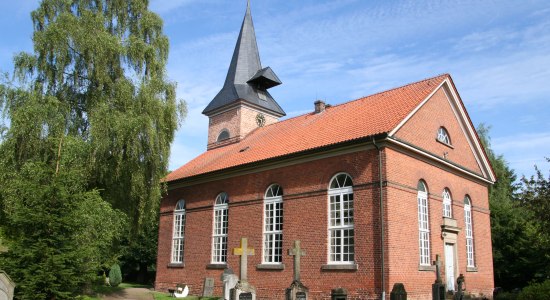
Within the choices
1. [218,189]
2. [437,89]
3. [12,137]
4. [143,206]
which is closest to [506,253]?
[437,89]

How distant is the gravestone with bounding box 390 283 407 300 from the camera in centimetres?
1434

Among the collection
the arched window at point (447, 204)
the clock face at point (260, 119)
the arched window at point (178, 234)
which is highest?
the clock face at point (260, 119)

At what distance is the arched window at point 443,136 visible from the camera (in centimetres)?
1937

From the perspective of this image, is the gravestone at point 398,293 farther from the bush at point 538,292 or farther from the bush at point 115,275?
the bush at point 115,275

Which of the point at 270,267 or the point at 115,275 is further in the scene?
the point at 115,275

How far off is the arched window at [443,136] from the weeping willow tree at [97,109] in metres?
10.4

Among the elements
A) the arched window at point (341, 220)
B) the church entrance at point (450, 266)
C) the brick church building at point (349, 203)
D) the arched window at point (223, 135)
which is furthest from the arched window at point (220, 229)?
the church entrance at point (450, 266)

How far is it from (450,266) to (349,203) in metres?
5.09

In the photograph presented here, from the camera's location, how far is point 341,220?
656 inches

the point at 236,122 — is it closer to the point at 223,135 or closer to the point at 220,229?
the point at 223,135

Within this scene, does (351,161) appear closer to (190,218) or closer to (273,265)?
(273,265)

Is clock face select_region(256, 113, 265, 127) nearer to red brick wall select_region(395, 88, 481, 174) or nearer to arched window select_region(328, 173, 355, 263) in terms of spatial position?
red brick wall select_region(395, 88, 481, 174)

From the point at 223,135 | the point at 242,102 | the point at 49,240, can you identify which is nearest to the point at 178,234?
the point at 223,135

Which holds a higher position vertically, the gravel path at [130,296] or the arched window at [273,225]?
the arched window at [273,225]
